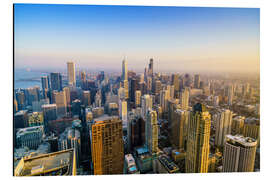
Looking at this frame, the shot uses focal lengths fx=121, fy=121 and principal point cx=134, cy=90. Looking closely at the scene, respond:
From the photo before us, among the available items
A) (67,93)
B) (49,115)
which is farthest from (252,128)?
(49,115)

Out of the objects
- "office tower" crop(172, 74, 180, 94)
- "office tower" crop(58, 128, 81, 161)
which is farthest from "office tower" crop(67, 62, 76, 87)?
"office tower" crop(172, 74, 180, 94)

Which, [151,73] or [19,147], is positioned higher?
[151,73]

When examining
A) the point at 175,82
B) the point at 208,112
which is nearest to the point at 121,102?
the point at 175,82

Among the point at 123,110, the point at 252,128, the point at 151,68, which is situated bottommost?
the point at 123,110

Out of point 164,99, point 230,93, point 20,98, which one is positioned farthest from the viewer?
point 164,99

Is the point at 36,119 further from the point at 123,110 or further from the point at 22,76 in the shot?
the point at 123,110

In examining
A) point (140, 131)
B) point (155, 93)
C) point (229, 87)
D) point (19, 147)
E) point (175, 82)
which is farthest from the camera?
point (140, 131)
